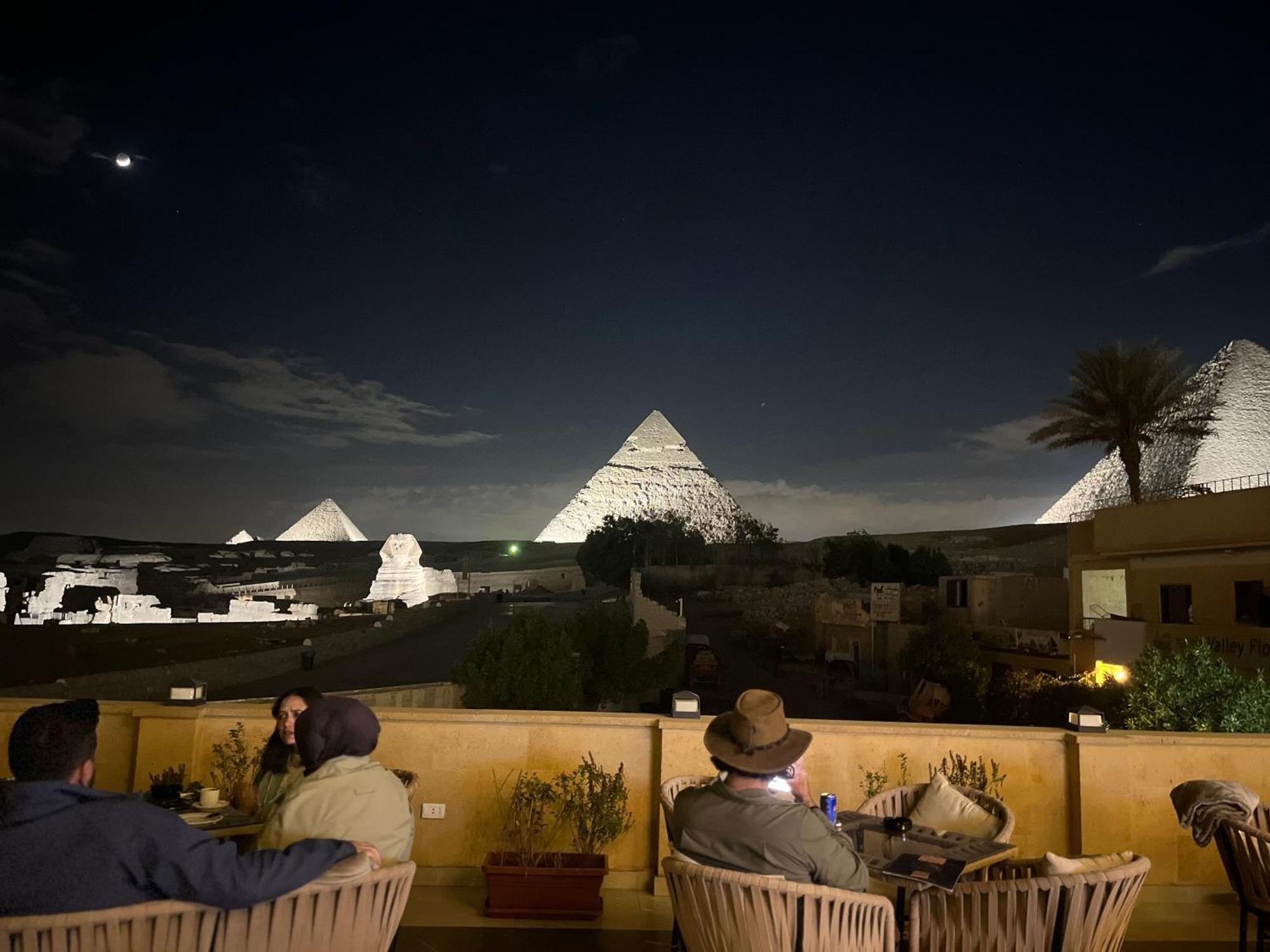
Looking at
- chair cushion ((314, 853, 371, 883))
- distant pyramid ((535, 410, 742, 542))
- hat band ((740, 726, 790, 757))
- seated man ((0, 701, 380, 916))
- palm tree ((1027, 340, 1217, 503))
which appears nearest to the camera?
seated man ((0, 701, 380, 916))

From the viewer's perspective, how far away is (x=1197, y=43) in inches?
1237

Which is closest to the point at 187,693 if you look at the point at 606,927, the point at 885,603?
the point at 606,927

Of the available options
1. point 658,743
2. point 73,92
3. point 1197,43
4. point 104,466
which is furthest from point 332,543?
point 658,743

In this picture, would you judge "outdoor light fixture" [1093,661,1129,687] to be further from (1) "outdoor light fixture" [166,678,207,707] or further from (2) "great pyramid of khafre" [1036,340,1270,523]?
(2) "great pyramid of khafre" [1036,340,1270,523]

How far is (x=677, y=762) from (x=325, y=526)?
538 feet

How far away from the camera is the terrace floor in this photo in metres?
3.55

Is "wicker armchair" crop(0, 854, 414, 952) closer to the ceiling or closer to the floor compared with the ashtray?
closer to the ceiling

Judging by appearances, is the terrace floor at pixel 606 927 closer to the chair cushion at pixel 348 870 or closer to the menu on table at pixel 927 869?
the menu on table at pixel 927 869

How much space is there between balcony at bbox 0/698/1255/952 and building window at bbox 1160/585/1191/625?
16051mm

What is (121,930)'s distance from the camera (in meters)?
1.54

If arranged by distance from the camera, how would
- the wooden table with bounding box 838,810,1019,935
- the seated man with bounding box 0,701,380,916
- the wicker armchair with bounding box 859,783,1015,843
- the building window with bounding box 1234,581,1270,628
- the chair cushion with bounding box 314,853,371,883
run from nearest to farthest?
1. the seated man with bounding box 0,701,380,916
2. the chair cushion with bounding box 314,853,371,883
3. the wooden table with bounding box 838,810,1019,935
4. the wicker armchair with bounding box 859,783,1015,843
5. the building window with bounding box 1234,581,1270,628

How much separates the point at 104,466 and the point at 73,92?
3192cm

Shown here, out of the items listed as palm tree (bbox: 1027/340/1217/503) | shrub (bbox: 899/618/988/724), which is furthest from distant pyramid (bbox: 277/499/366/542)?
palm tree (bbox: 1027/340/1217/503)

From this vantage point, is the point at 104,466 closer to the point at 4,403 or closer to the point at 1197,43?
the point at 4,403
